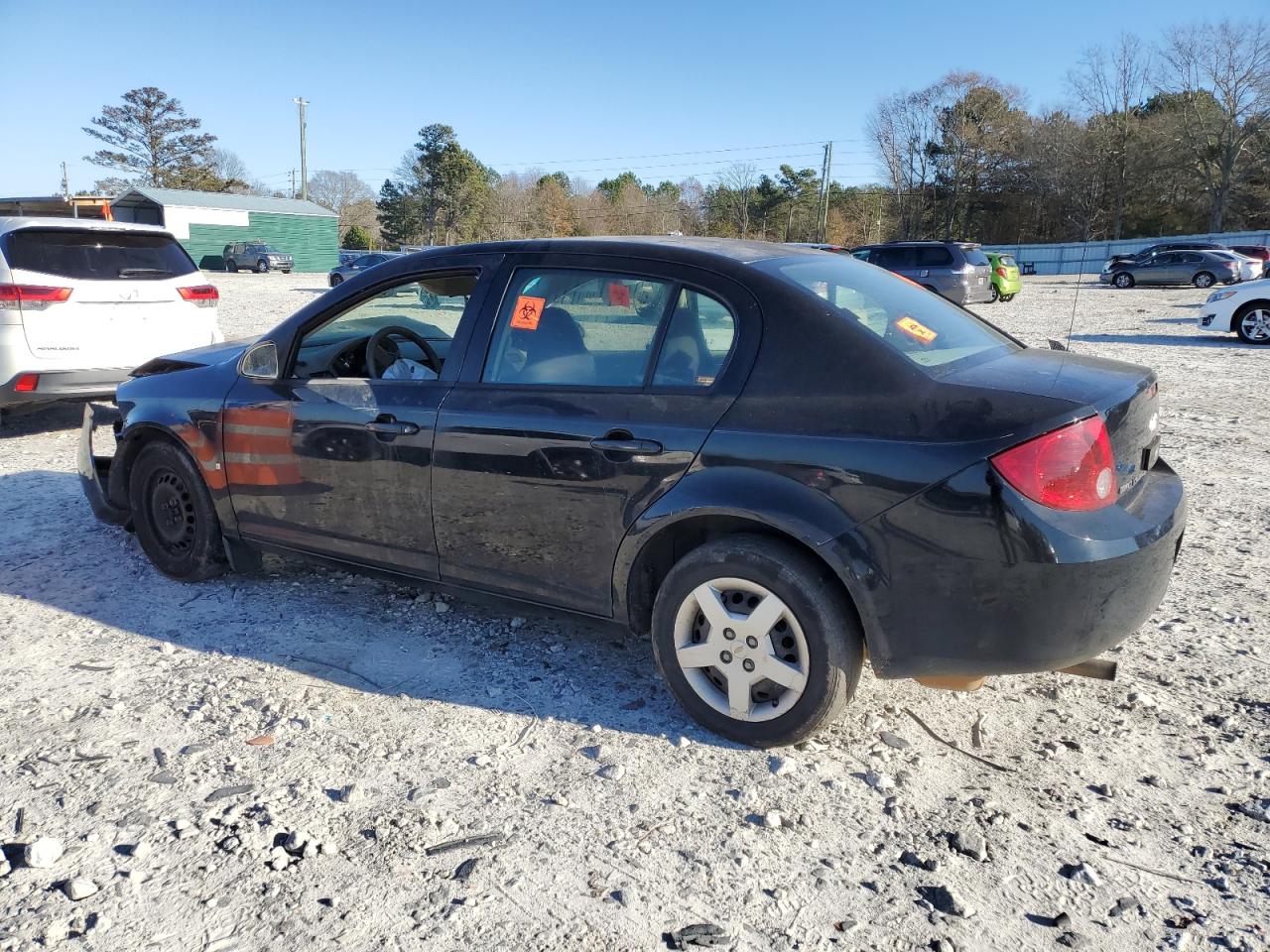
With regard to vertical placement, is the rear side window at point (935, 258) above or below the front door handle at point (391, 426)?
above

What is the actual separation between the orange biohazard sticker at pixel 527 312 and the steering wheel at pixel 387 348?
0.58 metres

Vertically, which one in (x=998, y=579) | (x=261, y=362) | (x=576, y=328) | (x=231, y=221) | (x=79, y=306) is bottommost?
(x=998, y=579)

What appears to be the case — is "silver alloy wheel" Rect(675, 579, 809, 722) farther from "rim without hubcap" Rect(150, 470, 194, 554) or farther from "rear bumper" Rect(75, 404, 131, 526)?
"rear bumper" Rect(75, 404, 131, 526)

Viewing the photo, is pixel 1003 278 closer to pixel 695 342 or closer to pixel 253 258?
pixel 695 342

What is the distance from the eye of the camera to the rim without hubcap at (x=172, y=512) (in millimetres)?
4688

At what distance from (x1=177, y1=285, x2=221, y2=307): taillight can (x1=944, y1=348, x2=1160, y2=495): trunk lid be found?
7.52 meters

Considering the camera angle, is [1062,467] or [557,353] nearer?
[1062,467]

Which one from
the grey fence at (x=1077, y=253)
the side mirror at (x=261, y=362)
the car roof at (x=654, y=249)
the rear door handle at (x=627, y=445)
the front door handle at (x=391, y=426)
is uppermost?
the grey fence at (x=1077, y=253)

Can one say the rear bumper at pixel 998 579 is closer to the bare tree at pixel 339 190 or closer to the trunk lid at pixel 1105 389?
the trunk lid at pixel 1105 389

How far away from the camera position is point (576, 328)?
3545mm

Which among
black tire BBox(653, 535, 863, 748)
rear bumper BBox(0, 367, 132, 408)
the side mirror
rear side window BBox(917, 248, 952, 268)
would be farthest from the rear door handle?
rear side window BBox(917, 248, 952, 268)

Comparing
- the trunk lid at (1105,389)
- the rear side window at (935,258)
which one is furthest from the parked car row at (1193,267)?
the trunk lid at (1105,389)

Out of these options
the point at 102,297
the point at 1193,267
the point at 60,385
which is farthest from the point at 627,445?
the point at 1193,267

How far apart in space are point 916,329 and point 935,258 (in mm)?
20751
